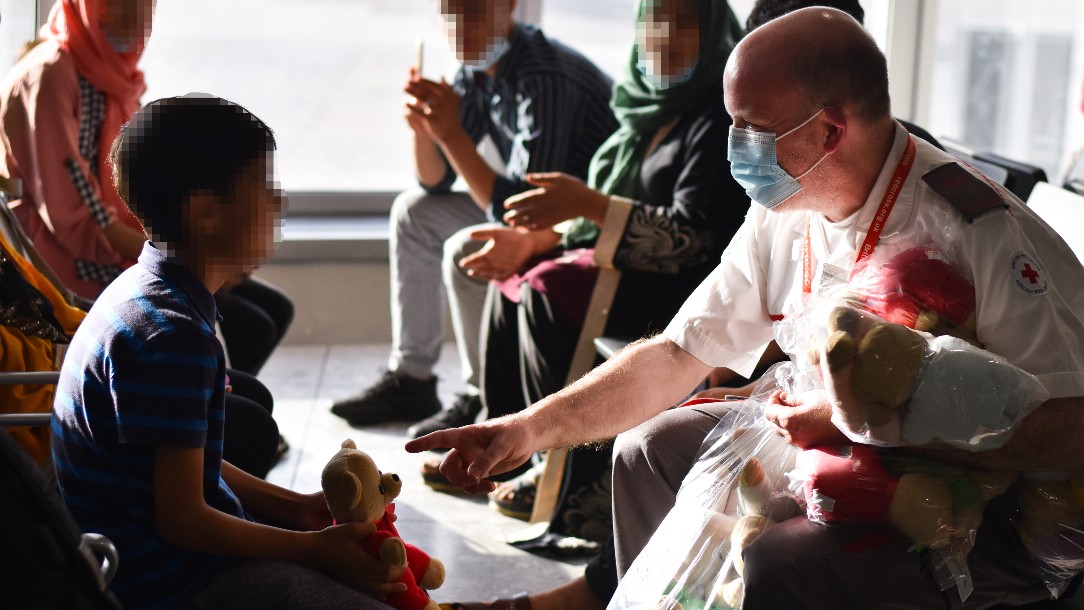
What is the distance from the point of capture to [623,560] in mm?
1847

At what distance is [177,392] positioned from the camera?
1.28 metres

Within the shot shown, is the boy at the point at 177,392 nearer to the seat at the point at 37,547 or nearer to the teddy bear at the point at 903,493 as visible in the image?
the seat at the point at 37,547

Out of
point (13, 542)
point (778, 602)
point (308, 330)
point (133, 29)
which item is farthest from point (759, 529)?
point (308, 330)

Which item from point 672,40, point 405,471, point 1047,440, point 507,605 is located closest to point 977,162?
point 672,40

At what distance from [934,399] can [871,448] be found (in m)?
0.14

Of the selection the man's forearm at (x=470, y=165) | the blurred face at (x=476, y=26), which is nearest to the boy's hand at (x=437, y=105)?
the man's forearm at (x=470, y=165)

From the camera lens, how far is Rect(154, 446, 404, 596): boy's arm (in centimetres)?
129

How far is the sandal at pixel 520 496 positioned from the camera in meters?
2.87

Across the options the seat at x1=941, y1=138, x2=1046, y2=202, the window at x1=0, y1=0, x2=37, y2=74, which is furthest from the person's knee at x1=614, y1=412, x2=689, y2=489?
the window at x1=0, y1=0, x2=37, y2=74

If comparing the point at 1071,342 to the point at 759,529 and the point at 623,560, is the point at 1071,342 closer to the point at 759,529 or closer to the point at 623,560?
the point at 759,529

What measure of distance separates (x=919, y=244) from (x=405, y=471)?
1.93 meters

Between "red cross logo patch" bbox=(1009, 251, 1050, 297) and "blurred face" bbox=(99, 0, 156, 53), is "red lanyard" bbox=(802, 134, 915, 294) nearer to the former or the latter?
"red cross logo patch" bbox=(1009, 251, 1050, 297)

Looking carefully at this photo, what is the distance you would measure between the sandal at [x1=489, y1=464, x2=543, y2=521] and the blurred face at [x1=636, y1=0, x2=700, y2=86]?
3.31 feet

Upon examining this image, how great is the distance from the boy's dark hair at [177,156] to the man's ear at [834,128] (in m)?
0.77
